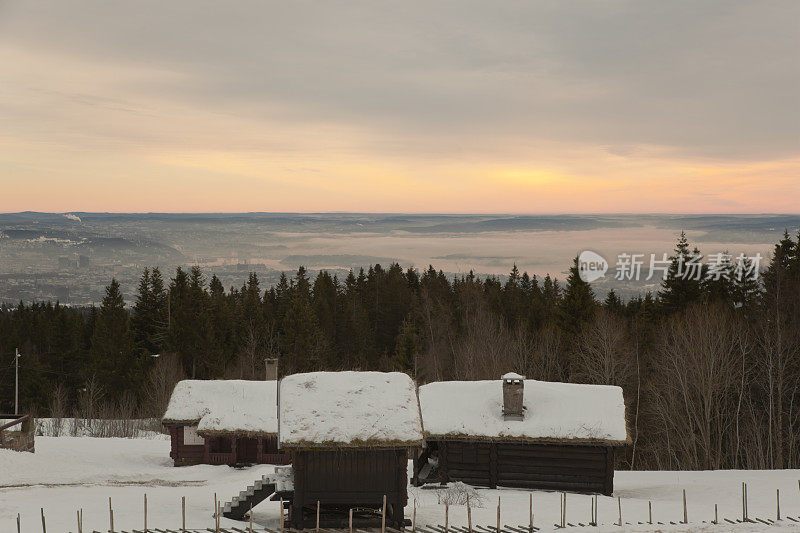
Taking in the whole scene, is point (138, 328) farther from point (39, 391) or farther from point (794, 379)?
point (794, 379)

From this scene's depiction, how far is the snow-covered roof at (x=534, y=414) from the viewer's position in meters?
29.5

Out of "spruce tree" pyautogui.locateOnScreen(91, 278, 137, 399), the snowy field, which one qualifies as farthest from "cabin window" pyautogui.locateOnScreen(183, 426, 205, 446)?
"spruce tree" pyautogui.locateOnScreen(91, 278, 137, 399)

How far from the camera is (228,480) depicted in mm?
33656

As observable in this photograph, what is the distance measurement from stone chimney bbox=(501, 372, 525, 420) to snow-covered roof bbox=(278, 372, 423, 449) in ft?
26.6

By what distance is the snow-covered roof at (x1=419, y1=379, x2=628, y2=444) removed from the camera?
29469mm

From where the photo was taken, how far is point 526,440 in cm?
2955

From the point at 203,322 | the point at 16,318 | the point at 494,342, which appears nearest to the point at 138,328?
the point at 203,322

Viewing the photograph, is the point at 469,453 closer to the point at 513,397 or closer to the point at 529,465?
the point at 529,465

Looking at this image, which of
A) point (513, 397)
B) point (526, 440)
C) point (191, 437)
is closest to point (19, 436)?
point (191, 437)

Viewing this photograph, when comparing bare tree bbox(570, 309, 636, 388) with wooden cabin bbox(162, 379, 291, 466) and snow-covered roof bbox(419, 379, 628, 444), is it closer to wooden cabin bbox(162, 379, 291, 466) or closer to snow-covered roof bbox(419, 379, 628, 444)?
snow-covered roof bbox(419, 379, 628, 444)

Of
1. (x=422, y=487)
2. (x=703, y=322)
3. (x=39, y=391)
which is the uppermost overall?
(x=703, y=322)

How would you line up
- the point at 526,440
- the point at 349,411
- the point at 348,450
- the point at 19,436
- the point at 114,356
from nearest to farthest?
the point at 348,450 < the point at 349,411 < the point at 526,440 < the point at 19,436 < the point at 114,356

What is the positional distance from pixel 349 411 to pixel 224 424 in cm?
1635

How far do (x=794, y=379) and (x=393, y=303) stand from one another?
1935 inches
